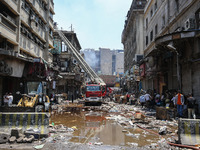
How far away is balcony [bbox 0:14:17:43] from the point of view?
15616mm

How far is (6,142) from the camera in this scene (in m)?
6.26

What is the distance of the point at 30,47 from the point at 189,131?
804 inches

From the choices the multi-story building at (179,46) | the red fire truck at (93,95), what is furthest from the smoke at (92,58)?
the multi-story building at (179,46)

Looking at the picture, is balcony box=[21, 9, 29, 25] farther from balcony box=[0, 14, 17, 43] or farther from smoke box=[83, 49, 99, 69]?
smoke box=[83, 49, 99, 69]

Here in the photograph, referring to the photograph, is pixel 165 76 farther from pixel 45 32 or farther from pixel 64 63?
pixel 64 63

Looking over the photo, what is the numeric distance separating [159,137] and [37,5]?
23128 mm

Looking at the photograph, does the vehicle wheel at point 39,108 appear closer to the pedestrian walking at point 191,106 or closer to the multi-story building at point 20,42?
the multi-story building at point 20,42

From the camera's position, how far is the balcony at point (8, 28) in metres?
15.6

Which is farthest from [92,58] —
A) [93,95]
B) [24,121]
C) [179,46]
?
[24,121]

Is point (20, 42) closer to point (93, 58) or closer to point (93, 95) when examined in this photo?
point (93, 95)

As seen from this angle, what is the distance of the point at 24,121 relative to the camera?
7336 millimetres

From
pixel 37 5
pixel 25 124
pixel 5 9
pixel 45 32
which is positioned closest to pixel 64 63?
pixel 45 32

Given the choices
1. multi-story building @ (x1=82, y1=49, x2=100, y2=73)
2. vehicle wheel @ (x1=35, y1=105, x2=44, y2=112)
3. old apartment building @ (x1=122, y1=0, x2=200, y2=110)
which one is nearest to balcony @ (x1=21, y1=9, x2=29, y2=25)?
vehicle wheel @ (x1=35, y1=105, x2=44, y2=112)

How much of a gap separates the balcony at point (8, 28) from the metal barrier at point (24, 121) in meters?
10.6
